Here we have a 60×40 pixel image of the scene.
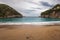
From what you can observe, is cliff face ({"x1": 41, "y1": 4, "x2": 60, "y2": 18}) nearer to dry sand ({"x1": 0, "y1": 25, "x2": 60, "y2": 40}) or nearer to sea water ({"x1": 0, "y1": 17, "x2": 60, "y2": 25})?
sea water ({"x1": 0, "y1": 17, "x2": 60, "y2": 25})

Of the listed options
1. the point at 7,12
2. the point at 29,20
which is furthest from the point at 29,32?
the point at 7,12

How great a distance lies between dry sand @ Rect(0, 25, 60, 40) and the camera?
2341mm

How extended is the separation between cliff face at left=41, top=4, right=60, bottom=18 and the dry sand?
233 millimetres

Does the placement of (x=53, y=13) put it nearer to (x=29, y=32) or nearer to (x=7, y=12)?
(x=29, y=32)

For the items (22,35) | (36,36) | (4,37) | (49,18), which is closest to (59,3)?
(49,18)

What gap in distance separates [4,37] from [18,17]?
46 cm

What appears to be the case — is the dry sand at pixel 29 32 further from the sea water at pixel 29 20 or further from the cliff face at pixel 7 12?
the cliff face at pixel 7 12

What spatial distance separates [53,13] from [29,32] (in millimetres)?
647

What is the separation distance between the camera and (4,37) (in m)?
2.30

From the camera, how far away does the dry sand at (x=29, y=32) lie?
2341 millimetres

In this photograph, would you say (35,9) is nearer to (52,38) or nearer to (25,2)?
(25,2)

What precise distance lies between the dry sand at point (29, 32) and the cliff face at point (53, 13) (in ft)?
0.76

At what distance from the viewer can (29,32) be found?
7.91 feet

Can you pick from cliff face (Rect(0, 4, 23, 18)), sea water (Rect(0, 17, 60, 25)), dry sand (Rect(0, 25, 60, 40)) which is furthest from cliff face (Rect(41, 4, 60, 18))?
cliff face (Rect(0, 4, 23, 18))
